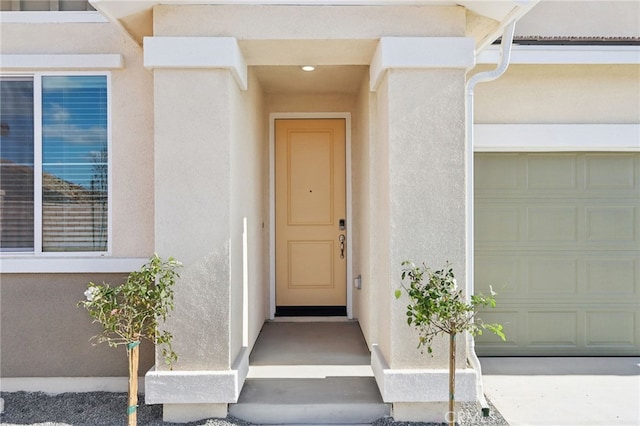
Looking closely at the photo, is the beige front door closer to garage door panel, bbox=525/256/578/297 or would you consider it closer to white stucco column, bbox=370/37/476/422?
garage door panel, bbox=525/256/578/297

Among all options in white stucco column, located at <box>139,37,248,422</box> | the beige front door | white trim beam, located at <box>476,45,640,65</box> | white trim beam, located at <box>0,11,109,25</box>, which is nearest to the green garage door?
white trim beam, located at <box>476,45,640,65</box>

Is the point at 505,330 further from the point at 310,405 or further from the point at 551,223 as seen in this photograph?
the point at 310,405

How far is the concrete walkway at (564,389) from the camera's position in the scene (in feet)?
12.3

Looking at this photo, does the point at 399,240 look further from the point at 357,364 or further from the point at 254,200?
the point at 254,200

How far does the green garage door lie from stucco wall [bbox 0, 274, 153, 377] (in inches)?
145

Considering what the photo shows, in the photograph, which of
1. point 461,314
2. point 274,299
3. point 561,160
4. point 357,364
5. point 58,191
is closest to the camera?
point 461,314

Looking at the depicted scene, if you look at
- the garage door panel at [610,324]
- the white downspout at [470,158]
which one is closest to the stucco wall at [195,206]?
the white downspout at [470,158]

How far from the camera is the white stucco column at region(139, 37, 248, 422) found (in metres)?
3.61

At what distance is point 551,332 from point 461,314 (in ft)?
8.37

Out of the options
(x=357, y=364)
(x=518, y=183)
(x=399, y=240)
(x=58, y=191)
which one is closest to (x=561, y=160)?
(x=518, y=183)

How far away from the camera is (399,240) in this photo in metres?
3.64

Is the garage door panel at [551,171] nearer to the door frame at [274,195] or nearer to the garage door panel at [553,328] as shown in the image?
the garage door panel at [553,328]

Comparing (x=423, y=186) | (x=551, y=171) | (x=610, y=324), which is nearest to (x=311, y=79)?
(x=423, y=186)

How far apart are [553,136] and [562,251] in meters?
1.24
